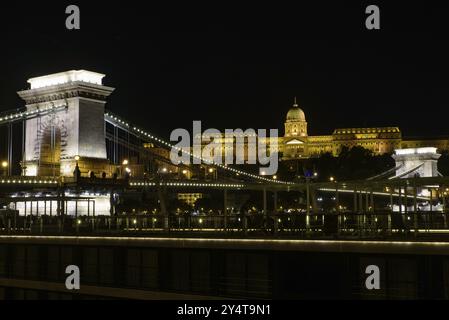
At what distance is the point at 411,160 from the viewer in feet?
456

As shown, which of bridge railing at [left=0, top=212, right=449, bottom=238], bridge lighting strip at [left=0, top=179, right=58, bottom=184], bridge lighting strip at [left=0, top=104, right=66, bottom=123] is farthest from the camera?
bridge lighting strip at [left=0, top=104, right=66, bottom=123]

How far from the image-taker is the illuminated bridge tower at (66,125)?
7800 cm

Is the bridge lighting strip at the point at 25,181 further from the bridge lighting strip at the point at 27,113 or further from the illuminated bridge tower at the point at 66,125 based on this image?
the illuminated bridge tower at the point at 66,125

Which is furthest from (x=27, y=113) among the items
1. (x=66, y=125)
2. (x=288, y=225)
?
(x=288, y=225)

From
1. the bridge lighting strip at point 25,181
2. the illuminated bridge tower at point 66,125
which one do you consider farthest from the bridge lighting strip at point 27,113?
the bridge lighting strip at point 25,181

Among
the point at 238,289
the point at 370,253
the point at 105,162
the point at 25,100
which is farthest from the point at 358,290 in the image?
the point at 25,100

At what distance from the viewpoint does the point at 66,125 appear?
7894 centimetres

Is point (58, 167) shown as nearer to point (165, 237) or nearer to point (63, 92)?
point (63, 92)

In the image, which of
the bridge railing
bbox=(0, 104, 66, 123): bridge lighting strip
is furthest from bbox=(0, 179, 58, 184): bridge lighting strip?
the bridge railing

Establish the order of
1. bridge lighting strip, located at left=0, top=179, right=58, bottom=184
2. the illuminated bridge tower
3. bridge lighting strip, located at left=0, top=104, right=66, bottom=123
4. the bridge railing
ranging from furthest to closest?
the illuminated bridge tower
bridge lighting strip, located at left=0, top=104, right=66, bottom=123
bridge lighting strip, located at left=0, top=179, right=58, bottom=184
the bridge railing

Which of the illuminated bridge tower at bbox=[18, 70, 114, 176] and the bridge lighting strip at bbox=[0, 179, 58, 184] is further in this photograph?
the illuminated bridge tower at bbox=[18, 70, 114, 176]

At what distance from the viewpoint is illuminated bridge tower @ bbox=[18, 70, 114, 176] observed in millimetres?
78000

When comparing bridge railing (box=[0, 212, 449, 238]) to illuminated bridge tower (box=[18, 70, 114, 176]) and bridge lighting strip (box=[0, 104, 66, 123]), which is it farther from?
illuminated bridge tower (box=[18, 70, 114, 176])

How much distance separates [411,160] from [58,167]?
77597 mm
